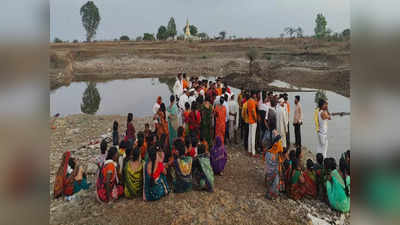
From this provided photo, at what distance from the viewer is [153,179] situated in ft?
15.0

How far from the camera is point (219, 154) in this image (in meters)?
5.86

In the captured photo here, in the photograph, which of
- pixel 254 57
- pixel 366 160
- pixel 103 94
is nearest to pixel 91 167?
pixel 366 160

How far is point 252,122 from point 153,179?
3.30 meters

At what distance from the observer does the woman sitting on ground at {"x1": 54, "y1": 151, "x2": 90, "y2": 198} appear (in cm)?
498

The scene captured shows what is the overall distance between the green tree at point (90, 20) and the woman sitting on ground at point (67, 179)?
196 feet

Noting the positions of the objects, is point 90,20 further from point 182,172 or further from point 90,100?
point 182,172

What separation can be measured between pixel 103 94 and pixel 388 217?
2245 centimetres

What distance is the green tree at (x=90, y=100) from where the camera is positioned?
56.8 feet

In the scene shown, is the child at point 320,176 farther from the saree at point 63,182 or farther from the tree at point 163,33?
the tree at point 163,33

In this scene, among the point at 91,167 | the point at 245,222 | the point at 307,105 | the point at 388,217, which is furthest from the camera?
the point at 307,105

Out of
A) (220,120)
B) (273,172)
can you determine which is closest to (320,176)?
(273,172)

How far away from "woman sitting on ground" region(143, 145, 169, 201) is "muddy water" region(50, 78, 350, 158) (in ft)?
14.4

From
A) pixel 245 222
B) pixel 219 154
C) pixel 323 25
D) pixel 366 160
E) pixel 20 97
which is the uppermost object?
pixel 323 25

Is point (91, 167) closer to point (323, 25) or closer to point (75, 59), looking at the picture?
point (75, 59)
